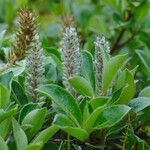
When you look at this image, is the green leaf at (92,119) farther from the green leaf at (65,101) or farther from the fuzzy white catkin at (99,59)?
the fuzzy white catkin at (99,59)

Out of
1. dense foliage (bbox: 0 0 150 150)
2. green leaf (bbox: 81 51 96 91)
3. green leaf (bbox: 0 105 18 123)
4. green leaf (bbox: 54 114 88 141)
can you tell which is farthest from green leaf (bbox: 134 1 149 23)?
green leaf (bbox: 0 105 18 123)

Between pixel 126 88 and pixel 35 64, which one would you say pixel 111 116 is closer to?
pixel 126 88

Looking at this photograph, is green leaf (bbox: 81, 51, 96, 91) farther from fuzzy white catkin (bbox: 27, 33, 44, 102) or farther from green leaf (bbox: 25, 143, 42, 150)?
green leaf (bbox: 25, 143, 42, 150)

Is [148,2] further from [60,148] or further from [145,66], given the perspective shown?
[60,148]

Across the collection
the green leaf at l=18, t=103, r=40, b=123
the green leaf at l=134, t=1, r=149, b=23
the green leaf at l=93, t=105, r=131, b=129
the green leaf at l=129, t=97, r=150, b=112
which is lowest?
the green leaf at l=134, t=1, r=149, b=23

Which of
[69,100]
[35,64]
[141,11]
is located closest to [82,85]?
[69,100]

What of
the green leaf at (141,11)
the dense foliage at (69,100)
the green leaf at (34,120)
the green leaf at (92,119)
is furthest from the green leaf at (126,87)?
the green leaf at (141,11)

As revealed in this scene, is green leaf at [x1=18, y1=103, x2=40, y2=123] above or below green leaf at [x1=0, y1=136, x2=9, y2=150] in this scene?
above
